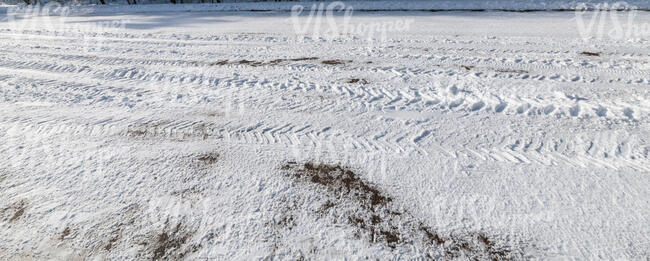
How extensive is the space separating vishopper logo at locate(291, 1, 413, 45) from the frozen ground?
2.26 m

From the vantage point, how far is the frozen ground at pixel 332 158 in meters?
2.14

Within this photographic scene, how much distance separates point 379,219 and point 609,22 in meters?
10.2

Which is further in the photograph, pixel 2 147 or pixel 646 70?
pixel 646 70

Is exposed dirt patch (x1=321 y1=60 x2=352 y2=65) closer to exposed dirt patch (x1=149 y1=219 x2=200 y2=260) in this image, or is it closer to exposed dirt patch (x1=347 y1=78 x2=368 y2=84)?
exposed dirt patch (x1=347 y1=78 x2=368 y2=84)

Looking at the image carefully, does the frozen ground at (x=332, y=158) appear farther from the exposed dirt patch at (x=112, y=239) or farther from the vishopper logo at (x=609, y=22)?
the vishopper logo at (x=609, y=22)

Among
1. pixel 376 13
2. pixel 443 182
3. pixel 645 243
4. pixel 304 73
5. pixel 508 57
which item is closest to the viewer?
pixel 645 243

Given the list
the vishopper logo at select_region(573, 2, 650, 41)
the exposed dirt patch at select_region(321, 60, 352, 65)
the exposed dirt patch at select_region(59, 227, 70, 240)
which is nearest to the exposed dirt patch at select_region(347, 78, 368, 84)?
the exposed dirt patch at select_region(321, 60, 352, 65)

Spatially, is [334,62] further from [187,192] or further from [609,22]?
[609,22]

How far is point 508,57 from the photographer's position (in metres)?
5.61

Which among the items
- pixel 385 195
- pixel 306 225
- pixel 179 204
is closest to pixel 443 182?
pixel 385 195

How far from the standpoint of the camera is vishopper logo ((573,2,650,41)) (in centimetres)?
692

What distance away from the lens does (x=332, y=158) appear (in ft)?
9.60

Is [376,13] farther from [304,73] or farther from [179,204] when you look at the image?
[179,204]

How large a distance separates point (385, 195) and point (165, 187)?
5.98ft
